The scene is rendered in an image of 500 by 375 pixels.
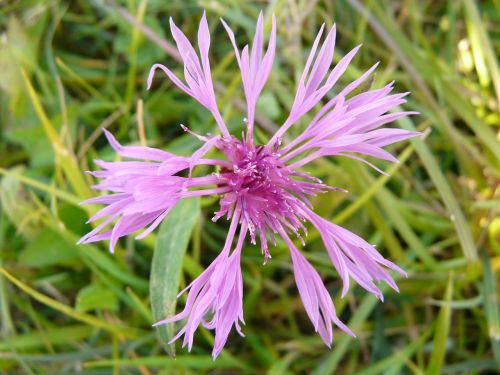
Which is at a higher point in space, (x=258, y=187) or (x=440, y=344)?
(x=258, y=187)

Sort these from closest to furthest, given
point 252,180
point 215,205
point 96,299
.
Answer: point 252,180
point 96,299
point 215,205

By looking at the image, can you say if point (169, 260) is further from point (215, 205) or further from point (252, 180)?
point (215, 205)

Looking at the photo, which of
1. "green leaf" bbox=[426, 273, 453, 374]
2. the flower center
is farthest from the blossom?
"green leaf" bbox=[426, 273, 453, 374]

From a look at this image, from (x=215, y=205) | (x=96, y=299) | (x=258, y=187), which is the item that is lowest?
(x=96, y=299)

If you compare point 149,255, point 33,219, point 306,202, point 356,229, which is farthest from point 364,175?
point 33,219

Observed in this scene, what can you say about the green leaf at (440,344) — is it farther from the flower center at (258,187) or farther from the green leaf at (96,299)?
the green leaf at (96,299)

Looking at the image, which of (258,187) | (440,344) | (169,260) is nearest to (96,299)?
(169,260)

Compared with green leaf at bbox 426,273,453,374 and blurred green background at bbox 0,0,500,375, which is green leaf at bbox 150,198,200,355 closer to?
blurred green background at bbox 0,0,500,375

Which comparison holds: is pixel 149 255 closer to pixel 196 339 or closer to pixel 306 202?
pixel 196 339

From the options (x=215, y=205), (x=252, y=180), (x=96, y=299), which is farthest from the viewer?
(x=215, y=205)
